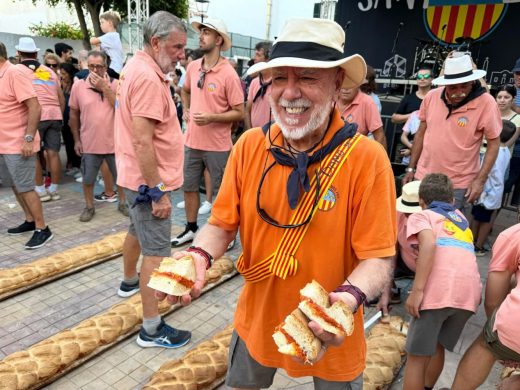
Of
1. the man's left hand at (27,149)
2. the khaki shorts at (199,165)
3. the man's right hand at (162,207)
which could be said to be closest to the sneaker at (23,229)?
the man's left hand at (27,149)

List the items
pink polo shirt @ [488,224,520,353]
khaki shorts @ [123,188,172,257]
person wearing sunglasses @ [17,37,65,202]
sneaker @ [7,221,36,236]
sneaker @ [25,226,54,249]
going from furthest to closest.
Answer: person wearing sunglasses @ [17,37,65,202]
sneaker @ [7,221,36,236]
sneaker @ [25,226,54,249]
khaki shorts @ [123,188,172,257]
pink polo shirt @ [488,224,520,353]

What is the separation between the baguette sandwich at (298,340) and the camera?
4.25 feet

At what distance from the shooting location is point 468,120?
369 centimetres

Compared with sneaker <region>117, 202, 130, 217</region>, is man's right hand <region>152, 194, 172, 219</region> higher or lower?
higher

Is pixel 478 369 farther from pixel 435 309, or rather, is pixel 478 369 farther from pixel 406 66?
pixel 406 66

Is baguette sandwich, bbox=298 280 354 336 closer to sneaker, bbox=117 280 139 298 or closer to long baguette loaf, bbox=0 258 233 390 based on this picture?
long baguette loaf, bbox=0 258 233 390

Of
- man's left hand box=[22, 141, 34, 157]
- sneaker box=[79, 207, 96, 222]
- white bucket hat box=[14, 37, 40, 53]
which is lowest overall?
sneaker box=[79, 207, 96, 222]

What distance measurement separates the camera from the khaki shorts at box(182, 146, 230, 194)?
15.3 feet

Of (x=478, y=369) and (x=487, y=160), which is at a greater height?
(x=487, y=160)

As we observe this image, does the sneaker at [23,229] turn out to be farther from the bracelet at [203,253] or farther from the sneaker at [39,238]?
the bracelet at [203,253]

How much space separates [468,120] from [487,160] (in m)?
0.45

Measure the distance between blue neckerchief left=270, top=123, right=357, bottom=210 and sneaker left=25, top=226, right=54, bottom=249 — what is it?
12.7 ft

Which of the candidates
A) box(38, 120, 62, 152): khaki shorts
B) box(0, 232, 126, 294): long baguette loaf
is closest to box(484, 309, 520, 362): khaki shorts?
box(0, 232, 126, 294): long baguette loaf

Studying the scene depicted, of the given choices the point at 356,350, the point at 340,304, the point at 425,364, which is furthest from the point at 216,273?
the point at 340,304
